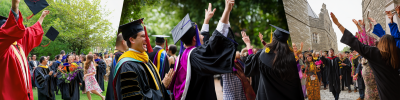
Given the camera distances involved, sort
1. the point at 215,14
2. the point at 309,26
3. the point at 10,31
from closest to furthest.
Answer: the point at 10,31, the point at 309,26, the point at 215,14

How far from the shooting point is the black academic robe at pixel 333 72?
339cm

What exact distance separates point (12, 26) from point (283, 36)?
270 cm

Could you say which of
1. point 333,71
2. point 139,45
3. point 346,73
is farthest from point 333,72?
point 139,45

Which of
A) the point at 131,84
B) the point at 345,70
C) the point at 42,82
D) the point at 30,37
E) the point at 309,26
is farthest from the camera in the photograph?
the point at 42,82

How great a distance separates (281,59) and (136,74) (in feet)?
6.19

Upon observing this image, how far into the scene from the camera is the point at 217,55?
197cm

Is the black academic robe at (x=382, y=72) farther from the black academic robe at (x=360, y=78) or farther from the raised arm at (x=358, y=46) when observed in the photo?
the black academic robe at (x=360, y=78)

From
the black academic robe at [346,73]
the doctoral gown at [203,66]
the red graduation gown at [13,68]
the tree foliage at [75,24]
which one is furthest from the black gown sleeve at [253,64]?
the tree foliage at [75,24]

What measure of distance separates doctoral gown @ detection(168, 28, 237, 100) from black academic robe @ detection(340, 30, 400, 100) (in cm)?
185

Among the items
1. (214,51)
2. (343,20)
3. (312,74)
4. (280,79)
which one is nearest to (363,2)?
(343,20)

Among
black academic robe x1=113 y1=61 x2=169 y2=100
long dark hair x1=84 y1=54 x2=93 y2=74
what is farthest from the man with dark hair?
long dark hair x1=84 y1=54 x2=93 y2=74

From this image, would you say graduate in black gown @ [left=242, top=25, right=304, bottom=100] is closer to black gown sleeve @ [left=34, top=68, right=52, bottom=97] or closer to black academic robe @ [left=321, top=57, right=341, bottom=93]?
black academic robe @ [left=321, top=57, right=341, bottom=93]

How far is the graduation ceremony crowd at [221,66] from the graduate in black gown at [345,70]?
0.5 inches

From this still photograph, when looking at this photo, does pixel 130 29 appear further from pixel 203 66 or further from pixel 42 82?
pixel 42 82
